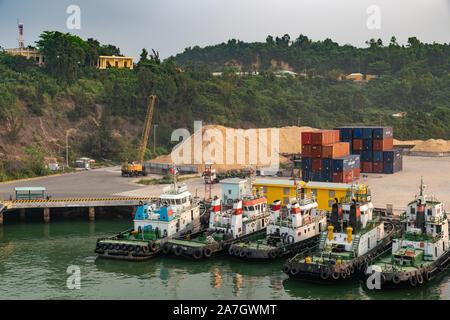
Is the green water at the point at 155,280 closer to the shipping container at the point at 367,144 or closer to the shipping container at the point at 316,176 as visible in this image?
the shipping container at the point at 316,176

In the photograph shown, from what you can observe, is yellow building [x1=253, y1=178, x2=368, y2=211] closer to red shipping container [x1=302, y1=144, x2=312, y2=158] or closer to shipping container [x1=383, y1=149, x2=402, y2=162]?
red shipping container [x1=302, y1=144, x2=312, y2=158]

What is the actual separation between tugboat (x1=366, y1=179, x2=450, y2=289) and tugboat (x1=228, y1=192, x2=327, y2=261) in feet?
21.4

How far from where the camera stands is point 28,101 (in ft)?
351

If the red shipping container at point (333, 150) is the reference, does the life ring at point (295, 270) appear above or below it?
below

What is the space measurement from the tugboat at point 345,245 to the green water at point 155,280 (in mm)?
982

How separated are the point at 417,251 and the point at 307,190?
16382mm

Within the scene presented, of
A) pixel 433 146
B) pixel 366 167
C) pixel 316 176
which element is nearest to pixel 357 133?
pixel 366 167

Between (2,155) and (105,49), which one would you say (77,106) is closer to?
(2,155)

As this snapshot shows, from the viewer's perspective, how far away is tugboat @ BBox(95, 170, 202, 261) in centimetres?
4319

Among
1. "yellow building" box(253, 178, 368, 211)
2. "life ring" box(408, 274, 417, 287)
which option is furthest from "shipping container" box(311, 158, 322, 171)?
"life ring" box(408, 274, 417, 287)

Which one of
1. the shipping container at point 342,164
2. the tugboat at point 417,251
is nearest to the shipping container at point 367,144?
the shipping container at point 342,164

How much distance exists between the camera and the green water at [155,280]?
36.0 metres
